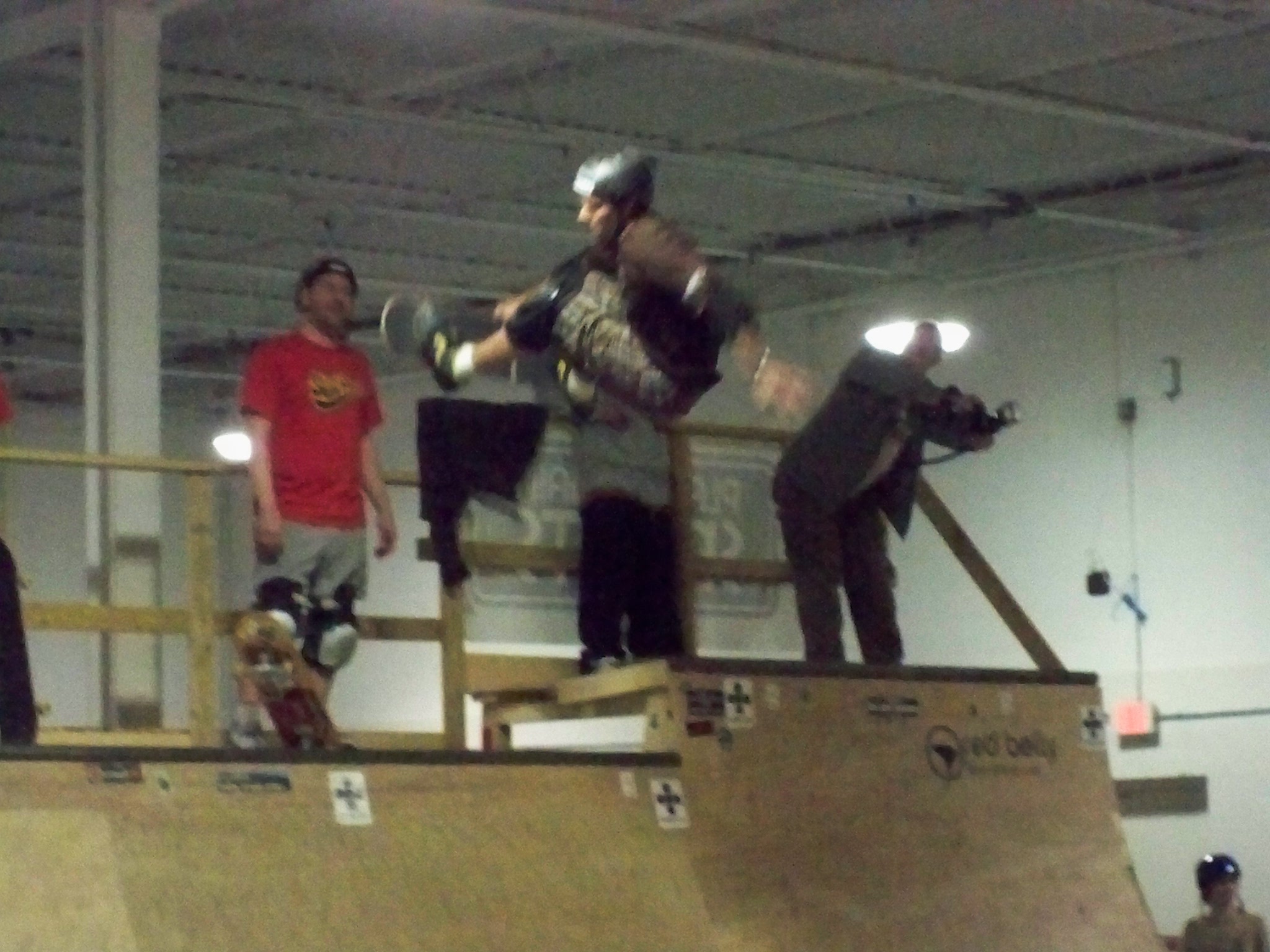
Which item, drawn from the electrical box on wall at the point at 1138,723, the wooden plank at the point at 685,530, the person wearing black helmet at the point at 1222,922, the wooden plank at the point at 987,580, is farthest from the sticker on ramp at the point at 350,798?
the electrical box on wall at the point at 1138,723

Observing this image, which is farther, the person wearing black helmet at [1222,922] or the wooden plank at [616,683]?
the person wearing black helmet at [1222,922]

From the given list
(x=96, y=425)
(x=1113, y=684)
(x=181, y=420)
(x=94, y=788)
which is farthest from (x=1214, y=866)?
(x=181, y=420)

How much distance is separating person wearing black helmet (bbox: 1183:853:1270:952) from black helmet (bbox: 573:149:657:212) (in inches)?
269

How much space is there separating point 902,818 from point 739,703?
68cm

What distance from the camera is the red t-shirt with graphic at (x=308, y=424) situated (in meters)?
7.04

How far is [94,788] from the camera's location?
5324mm

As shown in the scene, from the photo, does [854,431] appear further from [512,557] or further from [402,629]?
[402,629]

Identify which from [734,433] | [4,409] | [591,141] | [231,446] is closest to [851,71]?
[591,141]

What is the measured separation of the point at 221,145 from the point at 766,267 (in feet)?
14.1

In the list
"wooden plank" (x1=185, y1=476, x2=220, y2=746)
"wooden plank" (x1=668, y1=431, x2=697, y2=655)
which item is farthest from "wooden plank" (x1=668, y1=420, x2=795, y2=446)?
"wooden plank" (x1=185, y1=476, x2=220, y2=746)

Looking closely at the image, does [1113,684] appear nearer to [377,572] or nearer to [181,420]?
[377,572]

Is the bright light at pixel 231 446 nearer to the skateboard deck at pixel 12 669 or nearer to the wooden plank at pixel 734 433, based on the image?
the wooden plank at pixel 734 433

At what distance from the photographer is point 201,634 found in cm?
720

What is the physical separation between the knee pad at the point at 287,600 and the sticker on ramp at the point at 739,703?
132cm
